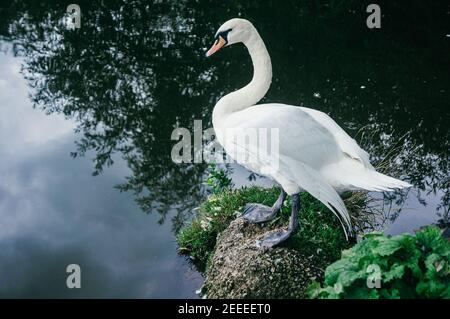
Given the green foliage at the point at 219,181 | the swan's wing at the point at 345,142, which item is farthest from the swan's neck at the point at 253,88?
the green foliage at the point at 219,181

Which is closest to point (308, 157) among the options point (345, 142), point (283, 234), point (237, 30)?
point (345, 142)

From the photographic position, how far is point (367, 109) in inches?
422

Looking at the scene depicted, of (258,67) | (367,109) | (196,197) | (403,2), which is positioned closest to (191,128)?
(196,197)

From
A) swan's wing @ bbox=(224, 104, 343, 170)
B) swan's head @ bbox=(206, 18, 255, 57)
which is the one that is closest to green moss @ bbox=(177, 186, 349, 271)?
swan's wing @ bbox=(224, 104, 343, 170)

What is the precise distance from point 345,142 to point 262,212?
54.6 inches

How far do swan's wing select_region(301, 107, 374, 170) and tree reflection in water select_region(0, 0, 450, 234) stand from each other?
89.3 inches

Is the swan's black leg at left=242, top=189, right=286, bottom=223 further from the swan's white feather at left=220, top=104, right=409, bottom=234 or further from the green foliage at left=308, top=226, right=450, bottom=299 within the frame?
the green foliage at left=308, top=226, right=450, bottom=299

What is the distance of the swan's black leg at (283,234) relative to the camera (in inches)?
220

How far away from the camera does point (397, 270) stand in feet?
14.1

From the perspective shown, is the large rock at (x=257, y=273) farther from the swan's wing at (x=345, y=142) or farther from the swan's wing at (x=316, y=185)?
the swan's wing at (x=345, y=142)

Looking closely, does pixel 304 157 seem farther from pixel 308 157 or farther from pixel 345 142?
pixel 345 142

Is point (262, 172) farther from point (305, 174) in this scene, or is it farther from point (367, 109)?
point (367, 109)

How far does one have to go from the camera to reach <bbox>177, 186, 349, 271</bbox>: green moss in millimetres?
6102
